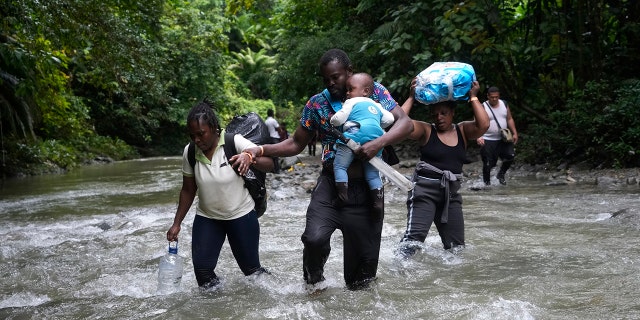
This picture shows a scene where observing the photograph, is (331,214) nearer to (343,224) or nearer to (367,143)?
(343,224)

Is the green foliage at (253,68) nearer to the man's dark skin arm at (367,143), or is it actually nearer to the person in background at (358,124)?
the man's dark skin arm at (367,143)

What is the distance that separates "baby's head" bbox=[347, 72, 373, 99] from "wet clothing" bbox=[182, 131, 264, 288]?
85 centimetres

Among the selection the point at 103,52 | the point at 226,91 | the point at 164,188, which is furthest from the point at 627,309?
the point at 226,91

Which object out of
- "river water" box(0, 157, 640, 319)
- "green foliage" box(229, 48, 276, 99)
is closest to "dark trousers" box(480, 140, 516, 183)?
"river water" box(0, 157, 640, 319)

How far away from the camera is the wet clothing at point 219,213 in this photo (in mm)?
4633

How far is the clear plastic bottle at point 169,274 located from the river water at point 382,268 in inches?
4.0

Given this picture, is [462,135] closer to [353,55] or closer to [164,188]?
[164,188]

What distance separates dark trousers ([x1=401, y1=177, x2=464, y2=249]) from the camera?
5570 mm

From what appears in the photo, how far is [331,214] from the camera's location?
14.4ft

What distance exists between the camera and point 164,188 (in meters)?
14.5

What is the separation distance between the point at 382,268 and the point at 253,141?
5.58 ft

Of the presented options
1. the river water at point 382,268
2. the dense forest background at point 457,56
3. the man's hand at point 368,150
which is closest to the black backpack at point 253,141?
the river water at point 382,268

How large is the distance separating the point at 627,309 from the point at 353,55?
1411cm

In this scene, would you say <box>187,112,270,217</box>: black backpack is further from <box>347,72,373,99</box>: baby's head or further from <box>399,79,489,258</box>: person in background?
<box>399,79,489,258</box>: person in background
